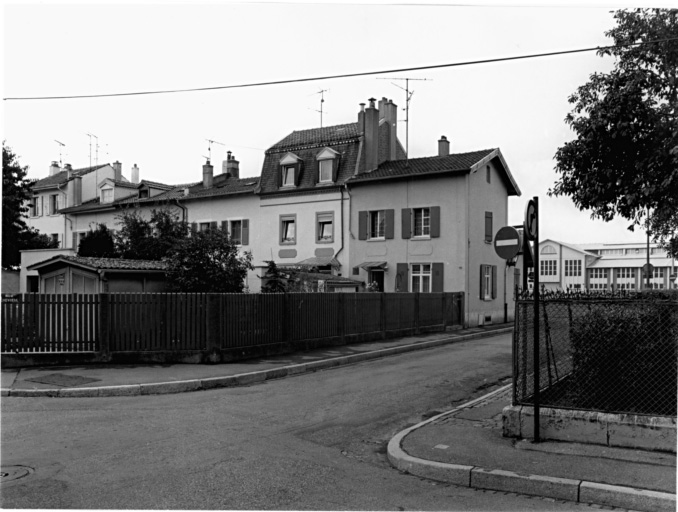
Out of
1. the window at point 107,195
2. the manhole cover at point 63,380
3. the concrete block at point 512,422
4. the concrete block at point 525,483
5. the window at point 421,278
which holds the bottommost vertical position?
the manhole cover at point 63,380

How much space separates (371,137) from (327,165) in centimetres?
280

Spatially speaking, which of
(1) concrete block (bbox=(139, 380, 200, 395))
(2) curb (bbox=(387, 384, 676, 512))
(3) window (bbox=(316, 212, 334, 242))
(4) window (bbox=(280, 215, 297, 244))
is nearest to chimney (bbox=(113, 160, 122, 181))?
(4) window (bbox=(280, 215, 297, 244))

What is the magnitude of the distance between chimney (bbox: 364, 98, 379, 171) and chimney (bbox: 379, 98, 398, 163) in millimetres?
948

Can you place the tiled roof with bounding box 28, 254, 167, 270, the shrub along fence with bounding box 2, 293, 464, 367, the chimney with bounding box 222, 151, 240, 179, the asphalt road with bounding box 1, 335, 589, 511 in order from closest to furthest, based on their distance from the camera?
the asphalt road with bounding box 1, 335, 589, 511
the shrub along fence with bounding box 2, 293, 464, 367
the tiled roof with bounding box 28, 254, 167, 270
the chimney with bounding box 222, 151, 240, 179

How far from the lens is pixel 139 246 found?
26.1 m

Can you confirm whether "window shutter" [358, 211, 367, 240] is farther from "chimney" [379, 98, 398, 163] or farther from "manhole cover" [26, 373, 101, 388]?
"manhole cover" [26, 373, 101, 388]

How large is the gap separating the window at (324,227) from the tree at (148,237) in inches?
301

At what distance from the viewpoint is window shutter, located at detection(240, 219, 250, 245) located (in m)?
34.4

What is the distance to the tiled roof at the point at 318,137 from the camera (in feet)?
106

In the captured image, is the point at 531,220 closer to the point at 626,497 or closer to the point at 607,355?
the point at 607,355

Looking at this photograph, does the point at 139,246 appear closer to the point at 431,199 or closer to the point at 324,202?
the point at 324,202

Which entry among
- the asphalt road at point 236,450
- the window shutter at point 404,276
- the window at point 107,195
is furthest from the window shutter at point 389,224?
the window at point 107,195

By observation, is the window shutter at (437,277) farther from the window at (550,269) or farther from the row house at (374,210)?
the window at (550,269)

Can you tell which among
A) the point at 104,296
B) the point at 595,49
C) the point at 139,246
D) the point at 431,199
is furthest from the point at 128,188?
the point at 595,49
